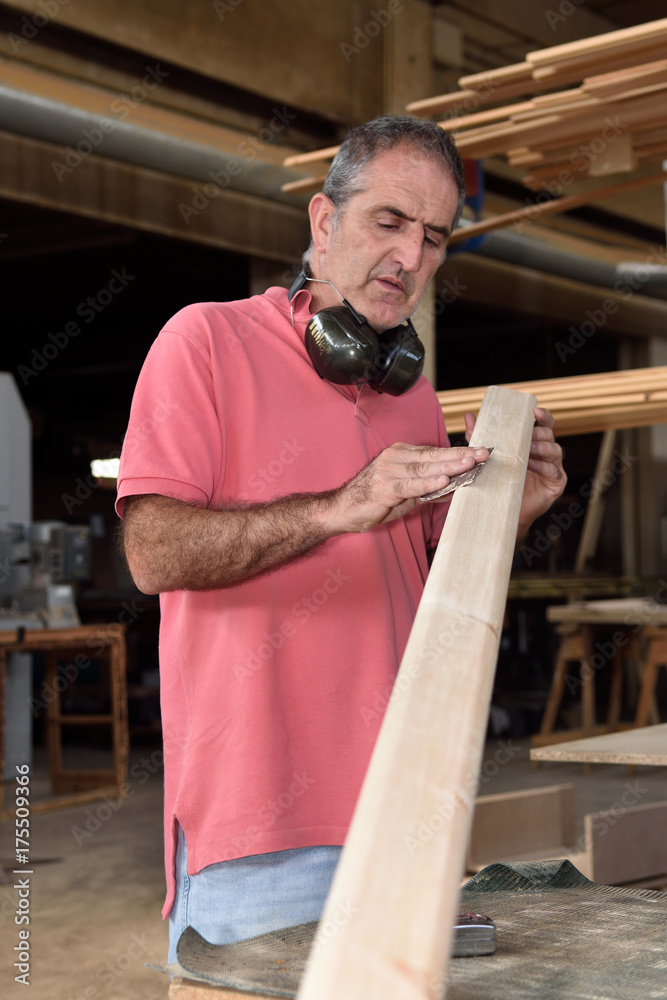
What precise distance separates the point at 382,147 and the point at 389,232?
0.38 feet

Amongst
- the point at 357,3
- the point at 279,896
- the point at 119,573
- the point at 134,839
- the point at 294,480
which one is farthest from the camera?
the point at 119,573

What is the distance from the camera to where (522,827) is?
3457 mm

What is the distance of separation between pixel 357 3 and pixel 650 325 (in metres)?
4.61

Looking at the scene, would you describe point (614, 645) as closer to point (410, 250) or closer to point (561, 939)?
point (410, 250)

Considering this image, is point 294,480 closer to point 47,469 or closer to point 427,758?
point 427,758

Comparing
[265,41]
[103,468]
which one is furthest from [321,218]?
[103,468]

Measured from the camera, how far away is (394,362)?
1.48 metres

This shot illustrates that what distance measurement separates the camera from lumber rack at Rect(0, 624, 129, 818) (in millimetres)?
5434

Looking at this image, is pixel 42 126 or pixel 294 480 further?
pixel 42 126

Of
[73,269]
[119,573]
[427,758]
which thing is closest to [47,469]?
[119,573]

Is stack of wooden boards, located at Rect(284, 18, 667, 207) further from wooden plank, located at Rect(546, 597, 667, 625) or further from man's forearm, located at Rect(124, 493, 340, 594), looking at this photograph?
wooden plank, located at Rect(546, 597, 667, 625)

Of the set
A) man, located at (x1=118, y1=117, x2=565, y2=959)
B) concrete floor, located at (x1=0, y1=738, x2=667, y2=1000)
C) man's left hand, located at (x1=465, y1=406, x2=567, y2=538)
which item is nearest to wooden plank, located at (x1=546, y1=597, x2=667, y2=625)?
concrete floor, located at (x1=0, y1=738, x2=667, y2=1000)

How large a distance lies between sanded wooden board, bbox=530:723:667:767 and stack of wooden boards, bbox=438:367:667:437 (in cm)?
66

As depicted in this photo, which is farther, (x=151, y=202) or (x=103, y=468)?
(x=103, y=468)
